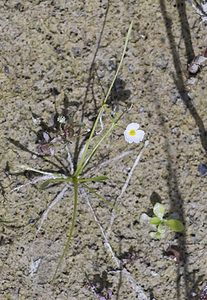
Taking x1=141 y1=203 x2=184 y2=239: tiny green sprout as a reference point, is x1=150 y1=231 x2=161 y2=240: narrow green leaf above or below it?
below

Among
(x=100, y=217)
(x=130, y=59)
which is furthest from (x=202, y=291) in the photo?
(x=130, y=59)

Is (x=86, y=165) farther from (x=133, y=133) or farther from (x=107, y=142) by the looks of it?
(x=133, y=133)

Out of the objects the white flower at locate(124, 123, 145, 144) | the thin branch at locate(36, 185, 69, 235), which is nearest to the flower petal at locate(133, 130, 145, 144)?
the white flower at locate(124, 123, 145, 144)

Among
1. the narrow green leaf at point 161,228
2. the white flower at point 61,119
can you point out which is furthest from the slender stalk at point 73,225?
the narrow green leaf at point 161,228

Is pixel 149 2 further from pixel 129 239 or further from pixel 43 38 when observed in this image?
pixel 129 239

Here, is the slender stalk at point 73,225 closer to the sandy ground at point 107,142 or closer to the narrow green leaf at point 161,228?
the sandy ground at point 107,142

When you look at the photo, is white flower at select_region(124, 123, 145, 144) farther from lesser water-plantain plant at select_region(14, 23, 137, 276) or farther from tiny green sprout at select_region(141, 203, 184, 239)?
tiny green sprout at select_region(141, 203, 184, 239)
